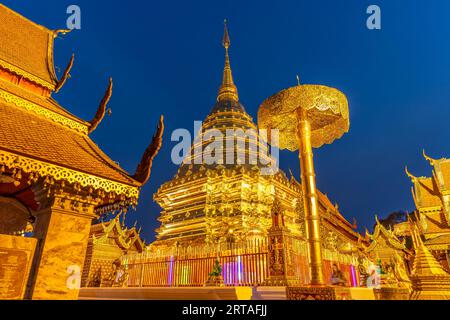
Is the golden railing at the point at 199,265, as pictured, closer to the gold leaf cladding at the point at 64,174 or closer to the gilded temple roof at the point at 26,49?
the gold leaf cladding at the point at 64,174

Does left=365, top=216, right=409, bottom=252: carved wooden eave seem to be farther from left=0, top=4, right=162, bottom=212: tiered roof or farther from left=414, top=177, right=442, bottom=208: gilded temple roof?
left=0, top=4, right=162, bottom=212: tiered roof

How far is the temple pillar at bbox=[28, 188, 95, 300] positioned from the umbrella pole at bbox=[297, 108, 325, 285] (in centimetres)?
421

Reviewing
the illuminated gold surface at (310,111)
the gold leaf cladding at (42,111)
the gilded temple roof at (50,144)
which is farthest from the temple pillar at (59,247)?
the illuminated gold surface at (310,111)

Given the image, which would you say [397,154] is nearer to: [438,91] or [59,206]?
[438,91]

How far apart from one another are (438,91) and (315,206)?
99808 millimetres

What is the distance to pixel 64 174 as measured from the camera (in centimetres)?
487

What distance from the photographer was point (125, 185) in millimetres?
5586

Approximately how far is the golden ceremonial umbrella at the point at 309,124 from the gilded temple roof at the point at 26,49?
5979 millimetres

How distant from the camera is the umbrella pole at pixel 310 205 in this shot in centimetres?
504

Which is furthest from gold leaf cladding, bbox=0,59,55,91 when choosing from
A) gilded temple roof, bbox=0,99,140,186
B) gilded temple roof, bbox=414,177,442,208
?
gilded temple roof, bbox=414,177,442,208

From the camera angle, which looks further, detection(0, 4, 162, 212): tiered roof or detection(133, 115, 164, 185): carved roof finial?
detection(133, 115, 164, 185): carved roof finial

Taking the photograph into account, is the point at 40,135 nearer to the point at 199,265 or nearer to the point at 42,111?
the point at 42,111

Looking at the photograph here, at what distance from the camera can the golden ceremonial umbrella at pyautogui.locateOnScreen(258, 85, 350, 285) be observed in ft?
17.2

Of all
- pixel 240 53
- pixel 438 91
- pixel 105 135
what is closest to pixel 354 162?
pixel 438 91
